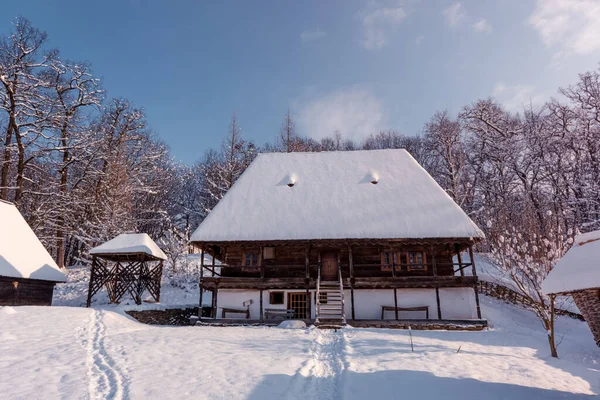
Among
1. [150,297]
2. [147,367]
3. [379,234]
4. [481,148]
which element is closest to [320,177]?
[379,234]

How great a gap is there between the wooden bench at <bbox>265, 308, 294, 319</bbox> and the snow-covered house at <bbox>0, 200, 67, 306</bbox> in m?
12.3

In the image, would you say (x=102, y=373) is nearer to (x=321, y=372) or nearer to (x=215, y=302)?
(x=321, y=372)

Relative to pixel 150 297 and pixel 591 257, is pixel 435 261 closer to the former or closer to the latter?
pixel 591 257

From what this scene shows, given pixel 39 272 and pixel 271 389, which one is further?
pixel 39 272

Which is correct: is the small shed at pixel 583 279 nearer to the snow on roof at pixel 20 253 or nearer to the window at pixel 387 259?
the window at pixel 387 259

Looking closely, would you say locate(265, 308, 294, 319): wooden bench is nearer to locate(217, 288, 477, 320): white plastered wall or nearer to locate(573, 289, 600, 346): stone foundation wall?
locate(217, 288, 477, 320): white plastered wall

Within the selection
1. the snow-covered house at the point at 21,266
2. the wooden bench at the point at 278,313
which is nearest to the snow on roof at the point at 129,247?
the snow-covered house at the point at 21,266

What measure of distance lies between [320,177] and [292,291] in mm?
7422

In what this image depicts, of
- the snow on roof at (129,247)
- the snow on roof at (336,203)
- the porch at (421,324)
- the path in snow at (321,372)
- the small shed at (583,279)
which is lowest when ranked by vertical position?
the path in snow at (321,372)

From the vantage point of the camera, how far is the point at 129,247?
21.0 meters

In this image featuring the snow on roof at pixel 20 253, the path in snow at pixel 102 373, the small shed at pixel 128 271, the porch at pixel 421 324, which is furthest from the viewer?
the small shed at pixel 128 271

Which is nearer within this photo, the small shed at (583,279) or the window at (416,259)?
the small shed at (583,279)

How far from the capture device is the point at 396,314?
692 inches

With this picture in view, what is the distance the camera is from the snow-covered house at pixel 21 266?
18375 millimetres
